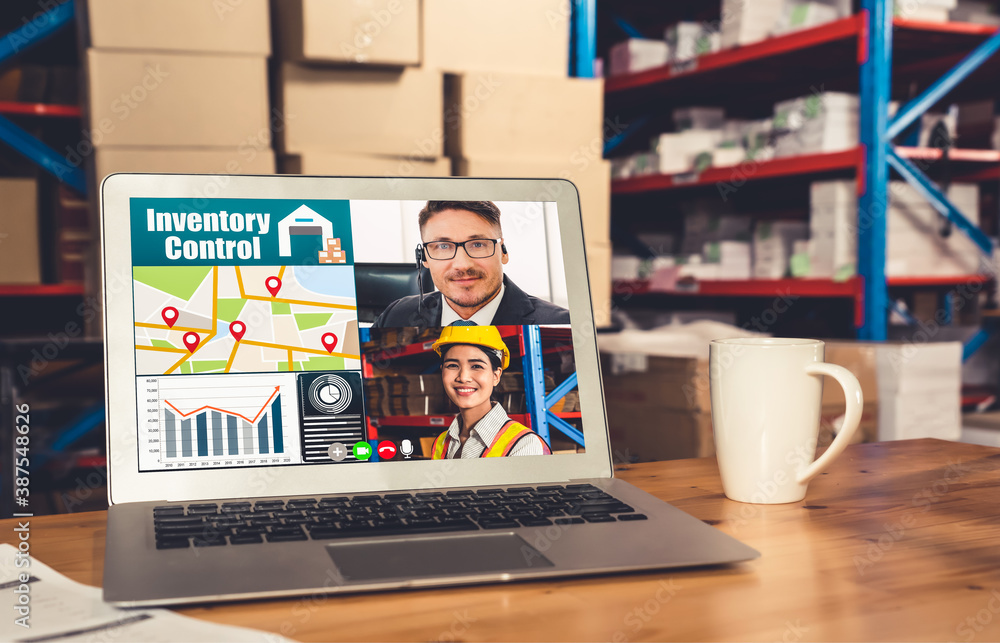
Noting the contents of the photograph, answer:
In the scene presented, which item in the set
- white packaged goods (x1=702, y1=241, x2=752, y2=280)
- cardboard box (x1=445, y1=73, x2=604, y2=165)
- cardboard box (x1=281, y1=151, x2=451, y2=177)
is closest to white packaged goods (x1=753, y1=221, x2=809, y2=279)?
white packaged goods (x1=702, y1=241, x2=752, y2=280)

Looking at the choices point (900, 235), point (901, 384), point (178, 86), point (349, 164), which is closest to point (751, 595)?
point (349, 164)

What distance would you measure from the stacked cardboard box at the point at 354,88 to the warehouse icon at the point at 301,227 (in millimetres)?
1233

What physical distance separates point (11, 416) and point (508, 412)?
1.75 m

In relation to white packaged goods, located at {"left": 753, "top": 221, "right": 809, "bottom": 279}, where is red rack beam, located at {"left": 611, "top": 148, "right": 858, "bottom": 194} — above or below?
above

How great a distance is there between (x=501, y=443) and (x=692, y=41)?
270cm

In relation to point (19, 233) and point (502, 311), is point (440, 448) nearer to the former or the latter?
point (502, 311)

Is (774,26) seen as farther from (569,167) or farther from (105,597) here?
(105,597)

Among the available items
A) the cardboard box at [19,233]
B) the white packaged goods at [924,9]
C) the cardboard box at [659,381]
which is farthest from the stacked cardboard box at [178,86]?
the white packaged goods at [924,9]

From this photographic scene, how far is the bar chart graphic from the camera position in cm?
63

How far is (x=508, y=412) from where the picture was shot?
2.25 feet

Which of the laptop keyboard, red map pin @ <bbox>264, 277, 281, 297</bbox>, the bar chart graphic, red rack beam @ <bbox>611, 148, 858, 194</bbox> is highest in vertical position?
red rack beam @ <bbox>611, 148, 858, 194</bbox>

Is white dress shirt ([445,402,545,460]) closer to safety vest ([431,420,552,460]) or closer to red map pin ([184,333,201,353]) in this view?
safety vest ([431,420,552,460])

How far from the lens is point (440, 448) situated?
2.18 feet

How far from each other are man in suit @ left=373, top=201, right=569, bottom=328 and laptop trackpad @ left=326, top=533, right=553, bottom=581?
218 millimetres
